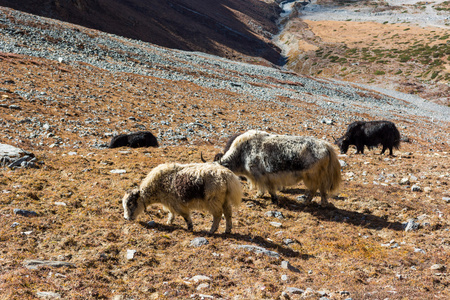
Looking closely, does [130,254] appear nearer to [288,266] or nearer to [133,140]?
[288,266]

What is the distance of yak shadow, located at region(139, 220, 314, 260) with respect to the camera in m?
6.41

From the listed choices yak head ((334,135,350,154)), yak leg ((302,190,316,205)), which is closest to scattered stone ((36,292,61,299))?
yak leg ((302,190,316,205))

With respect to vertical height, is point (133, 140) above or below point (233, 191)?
below

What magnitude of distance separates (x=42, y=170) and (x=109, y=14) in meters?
60.5

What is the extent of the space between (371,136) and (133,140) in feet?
42.8

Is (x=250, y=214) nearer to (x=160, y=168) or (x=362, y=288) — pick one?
(x=160, y=168)

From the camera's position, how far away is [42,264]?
489 centimetres

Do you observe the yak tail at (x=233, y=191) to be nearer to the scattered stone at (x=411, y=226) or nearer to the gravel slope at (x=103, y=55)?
the scattered stone at (x=411, y=226)

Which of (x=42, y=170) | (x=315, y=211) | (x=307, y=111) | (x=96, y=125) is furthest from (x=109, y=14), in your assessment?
(x=315, y=211)

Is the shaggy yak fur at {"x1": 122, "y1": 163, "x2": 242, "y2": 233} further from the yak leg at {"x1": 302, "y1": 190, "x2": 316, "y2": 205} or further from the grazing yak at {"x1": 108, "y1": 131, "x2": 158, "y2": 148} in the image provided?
the grazing yak at {"x1": 108, "y1": 131, "x2": 158, "y2": 148}

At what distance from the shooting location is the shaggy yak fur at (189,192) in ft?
22.0

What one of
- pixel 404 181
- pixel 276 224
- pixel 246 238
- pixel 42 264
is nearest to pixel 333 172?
pixel 276 224

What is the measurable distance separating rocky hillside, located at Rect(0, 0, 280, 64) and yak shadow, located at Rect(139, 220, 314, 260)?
55709 millimetres

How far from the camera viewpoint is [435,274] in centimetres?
546
